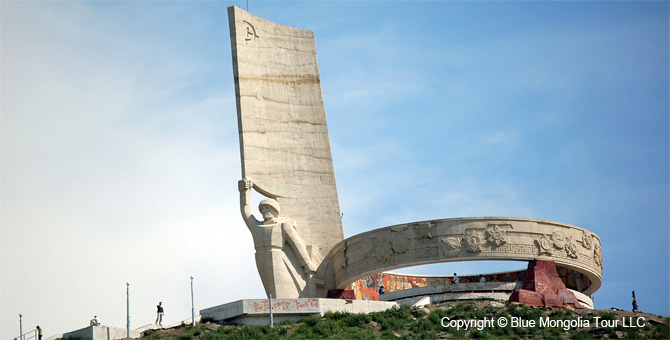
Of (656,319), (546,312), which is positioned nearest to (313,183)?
(546,312)

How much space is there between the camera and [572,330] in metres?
28.7

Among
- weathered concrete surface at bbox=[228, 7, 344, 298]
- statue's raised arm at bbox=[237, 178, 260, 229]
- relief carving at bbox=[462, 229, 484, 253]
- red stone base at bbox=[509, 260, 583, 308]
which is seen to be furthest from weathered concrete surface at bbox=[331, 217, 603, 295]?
statue's raised arm at bbox=[237, 178, 260, 229]

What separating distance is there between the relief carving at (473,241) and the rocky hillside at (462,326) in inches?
76.9

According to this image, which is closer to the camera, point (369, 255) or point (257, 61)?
point (369, 255)

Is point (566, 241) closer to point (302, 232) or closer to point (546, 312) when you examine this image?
point (546, 312)

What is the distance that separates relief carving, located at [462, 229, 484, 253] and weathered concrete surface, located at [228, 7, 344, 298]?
5.34 metres

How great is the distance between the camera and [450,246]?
32844mm

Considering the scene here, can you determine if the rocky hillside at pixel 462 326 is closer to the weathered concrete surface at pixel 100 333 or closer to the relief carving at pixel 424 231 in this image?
the weathered concrete surface at pixel 100 333

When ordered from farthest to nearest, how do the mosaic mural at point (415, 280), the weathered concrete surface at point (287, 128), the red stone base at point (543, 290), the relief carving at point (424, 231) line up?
the weathered concrete surface at point (287, 128) → the mosaic mural at point (415, 280) → the relief carving at point (424, 231) → the red stone base at point (543, 290)

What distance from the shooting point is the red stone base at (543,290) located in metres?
31.9

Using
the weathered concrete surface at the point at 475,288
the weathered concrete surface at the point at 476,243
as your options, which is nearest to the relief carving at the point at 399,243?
the weathered concrete surface at the point at 476,243

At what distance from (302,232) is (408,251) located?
4804 mm

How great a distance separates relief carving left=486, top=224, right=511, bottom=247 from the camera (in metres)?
32.6

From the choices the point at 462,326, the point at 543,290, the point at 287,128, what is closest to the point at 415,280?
the point at 287,128
